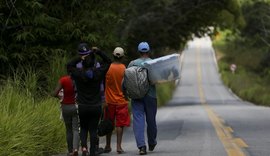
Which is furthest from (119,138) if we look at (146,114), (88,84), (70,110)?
(88,84)

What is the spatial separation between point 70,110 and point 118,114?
1.23 m

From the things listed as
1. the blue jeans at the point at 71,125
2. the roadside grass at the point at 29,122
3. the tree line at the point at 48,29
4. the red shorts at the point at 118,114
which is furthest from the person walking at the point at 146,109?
the tree line at the point at 48,29

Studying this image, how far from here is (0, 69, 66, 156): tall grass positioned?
8.84 meters

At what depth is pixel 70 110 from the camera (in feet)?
33.2

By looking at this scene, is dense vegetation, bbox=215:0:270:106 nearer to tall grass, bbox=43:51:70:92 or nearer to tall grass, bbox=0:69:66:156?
tall grass, bbox=43:51:70:92

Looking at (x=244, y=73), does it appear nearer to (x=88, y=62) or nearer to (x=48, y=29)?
(x=48, y=29)

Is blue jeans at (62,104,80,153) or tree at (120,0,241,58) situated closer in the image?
blue jeans at (62,104,80,153)

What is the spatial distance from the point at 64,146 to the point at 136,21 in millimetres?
21895

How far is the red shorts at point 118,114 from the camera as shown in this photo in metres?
11.0

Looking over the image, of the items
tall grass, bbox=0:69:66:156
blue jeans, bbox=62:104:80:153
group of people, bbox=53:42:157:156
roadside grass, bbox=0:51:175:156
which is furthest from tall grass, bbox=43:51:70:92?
blue jeans, bbox=62:104:80:153

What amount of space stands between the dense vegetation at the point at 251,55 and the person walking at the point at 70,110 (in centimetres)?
2576

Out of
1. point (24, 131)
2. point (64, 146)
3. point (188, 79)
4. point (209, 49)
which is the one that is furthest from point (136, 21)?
point (209, 49)

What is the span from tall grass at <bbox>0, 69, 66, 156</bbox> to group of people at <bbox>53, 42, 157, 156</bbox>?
603 mm

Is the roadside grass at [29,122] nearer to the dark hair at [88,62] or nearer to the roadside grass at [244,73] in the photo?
the dark hair at [88,62]
